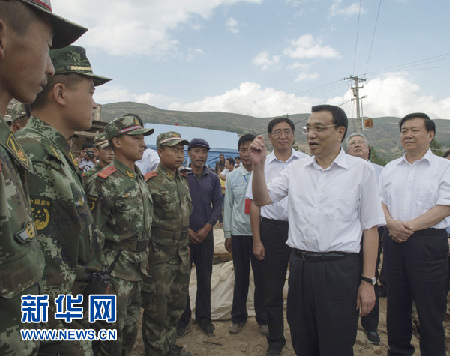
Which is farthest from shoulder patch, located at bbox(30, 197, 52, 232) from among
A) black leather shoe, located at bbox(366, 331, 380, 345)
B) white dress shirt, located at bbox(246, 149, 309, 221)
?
black leather shoe, located at bbox(366, 331, 380, 345)

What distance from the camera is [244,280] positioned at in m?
4.18

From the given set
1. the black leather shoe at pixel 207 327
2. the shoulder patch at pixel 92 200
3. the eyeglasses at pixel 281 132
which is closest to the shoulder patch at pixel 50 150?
the shoulder patch at pixel 92 200

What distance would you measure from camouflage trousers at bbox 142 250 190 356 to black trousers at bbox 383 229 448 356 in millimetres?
2226

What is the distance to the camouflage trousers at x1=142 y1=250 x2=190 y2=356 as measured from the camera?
3.13 metres

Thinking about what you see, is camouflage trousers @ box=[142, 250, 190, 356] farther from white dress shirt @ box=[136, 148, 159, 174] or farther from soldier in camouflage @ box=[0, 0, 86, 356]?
white dress shirt @ box=[136, 148, 159, 174]

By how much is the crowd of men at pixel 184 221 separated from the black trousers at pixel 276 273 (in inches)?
0.6

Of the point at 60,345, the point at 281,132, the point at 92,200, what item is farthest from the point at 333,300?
the point at 281,132

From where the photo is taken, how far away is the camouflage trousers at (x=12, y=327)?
0.90m

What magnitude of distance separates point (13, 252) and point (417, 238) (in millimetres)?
3249

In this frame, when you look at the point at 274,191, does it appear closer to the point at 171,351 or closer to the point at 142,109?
the point at 171,351

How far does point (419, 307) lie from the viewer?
116 inches

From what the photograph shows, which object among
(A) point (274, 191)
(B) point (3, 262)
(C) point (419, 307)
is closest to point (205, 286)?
(A) point (274, 191)

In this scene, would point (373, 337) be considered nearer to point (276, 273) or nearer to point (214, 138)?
point (276, 273)

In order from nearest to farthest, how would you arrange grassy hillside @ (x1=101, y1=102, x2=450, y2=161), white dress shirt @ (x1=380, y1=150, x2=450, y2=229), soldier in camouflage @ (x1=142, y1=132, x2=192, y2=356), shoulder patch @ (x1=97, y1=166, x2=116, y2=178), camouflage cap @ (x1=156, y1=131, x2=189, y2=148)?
shoulder patch @ (x1=97, y1=166, x2=116, y2=178)
white dress shirt @ (x1=380, y1=150, x2=450, y2=229)
soldier in camouflage @ (x1=142, y1=132, x2=192, y2=356)
camouflage cap @ (x1=156, y1=131, x2=189, y2=148)
grassy hillside @ (x1=101, y1=102, x2=450, y2=161)
